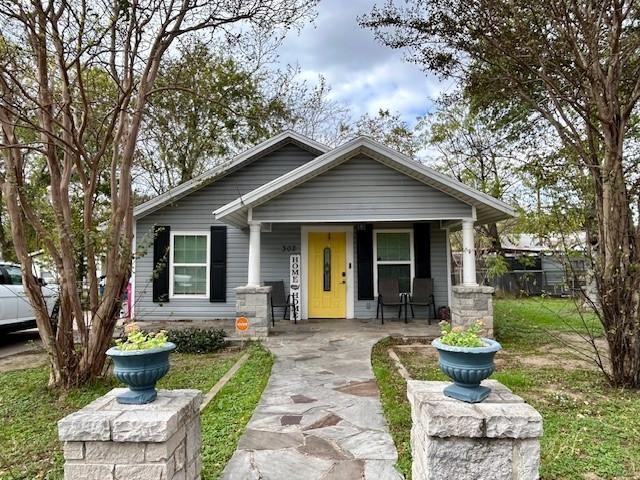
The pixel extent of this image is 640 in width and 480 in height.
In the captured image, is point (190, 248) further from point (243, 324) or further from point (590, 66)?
point (590, 66)

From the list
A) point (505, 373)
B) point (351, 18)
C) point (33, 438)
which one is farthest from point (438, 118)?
point (33, 438)

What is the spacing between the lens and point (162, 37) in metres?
4.76

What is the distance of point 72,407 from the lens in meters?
4.14

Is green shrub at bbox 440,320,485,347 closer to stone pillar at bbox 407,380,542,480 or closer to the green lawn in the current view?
stone pillar at bbox 407,380,542,480

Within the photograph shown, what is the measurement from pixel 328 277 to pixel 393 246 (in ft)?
5.27

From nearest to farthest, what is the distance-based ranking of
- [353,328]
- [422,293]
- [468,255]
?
[468,255] → [353,328] → [422,293]

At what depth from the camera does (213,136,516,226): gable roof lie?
7.11m

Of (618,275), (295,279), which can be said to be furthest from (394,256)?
(618,275)

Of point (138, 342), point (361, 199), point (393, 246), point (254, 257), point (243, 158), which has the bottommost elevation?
point (138, 342)

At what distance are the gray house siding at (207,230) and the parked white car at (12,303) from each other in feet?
6.91

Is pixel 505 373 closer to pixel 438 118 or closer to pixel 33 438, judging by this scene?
pixel 33 438

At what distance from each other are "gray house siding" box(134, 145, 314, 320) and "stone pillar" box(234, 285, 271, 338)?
2076 mm

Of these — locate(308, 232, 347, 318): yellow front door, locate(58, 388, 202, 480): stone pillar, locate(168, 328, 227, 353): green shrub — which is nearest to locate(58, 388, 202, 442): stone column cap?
locate(58, 388, 202, 480): stone pillar

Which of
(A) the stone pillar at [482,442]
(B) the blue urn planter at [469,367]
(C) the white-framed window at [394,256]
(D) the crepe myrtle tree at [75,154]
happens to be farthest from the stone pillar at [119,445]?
(C) the white-framed window at [394,256]
